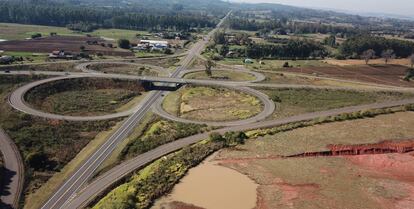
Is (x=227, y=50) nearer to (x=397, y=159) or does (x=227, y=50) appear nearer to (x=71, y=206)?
(x=397, y=159)

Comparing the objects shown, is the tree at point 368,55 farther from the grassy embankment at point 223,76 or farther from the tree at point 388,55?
the grassy embankment at point 223,76

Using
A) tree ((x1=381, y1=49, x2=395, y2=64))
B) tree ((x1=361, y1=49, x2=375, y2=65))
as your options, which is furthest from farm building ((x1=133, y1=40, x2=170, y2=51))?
tree ((x1=381, y1=49, x2=395, y2=64))

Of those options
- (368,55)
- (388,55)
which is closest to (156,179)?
(368,55)

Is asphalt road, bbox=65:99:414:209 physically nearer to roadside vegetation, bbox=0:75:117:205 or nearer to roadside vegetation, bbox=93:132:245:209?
roadside vegetation, bbox=93:132:245:209

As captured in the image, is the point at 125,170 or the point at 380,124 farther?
the point at 380,124

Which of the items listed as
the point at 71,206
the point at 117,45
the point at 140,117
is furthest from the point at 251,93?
the point at 117,45

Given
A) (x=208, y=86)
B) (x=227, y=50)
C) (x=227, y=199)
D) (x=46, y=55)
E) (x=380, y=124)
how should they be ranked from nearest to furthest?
(x=227, y=199)
(x=380, y=124)
(x=208, y=86)
(x=46, y=55)
(x=227, y=50)
